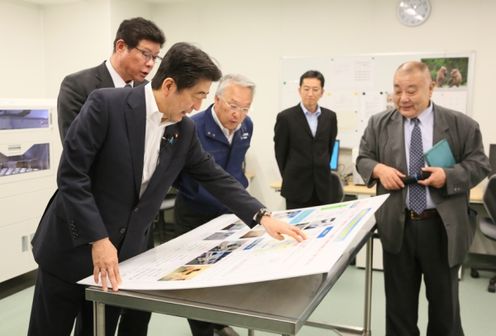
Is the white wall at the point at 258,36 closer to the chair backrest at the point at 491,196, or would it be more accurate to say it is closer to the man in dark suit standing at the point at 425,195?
the chair backrest at the point at 491,196

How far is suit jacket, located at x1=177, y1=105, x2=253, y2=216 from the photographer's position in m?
2.17

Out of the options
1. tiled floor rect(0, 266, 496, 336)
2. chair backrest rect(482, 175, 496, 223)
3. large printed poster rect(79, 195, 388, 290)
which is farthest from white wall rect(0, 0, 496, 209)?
large printed poster rect(79, 195, 388, 290)

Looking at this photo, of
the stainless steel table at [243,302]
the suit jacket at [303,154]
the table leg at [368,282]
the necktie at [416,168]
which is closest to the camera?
the stainless steel table at [243,302]

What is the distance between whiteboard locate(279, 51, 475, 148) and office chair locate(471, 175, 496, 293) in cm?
110

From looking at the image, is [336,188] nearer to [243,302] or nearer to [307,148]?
[307,148]

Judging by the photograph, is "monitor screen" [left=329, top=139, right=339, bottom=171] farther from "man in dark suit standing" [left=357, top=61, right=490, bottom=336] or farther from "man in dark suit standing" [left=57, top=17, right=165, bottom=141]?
"man in dark suit standing" [left=57, top=17, right=165, bottom=141]

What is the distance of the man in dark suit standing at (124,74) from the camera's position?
1789 mm

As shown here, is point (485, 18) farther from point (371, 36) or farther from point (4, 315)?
point (4, 315)

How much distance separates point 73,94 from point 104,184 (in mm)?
603

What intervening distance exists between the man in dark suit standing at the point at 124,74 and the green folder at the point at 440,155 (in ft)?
4.19

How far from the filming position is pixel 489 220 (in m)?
3.71

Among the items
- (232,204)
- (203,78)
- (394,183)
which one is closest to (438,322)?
(394,183)

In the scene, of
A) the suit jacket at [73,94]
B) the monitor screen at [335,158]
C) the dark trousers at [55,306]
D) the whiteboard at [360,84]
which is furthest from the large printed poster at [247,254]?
the whiteboard at [360,84]

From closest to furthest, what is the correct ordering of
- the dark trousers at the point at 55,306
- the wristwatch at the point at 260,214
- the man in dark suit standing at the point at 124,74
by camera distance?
the dark trousers at the point at 55,306 < the wristwatch at the point at 260,214 < the man in dark suit standing at the point at 124,74
